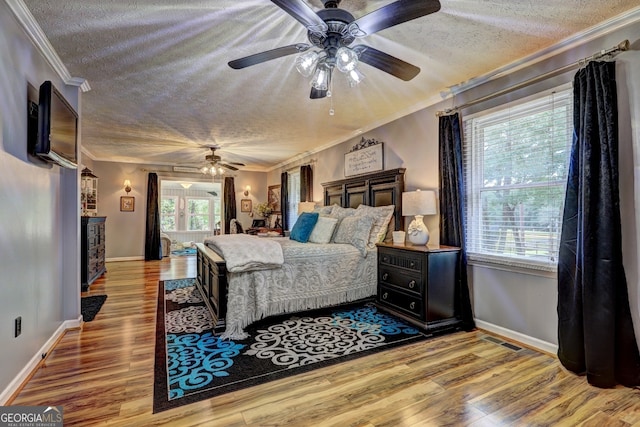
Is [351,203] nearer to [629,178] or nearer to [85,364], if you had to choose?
[629,178]

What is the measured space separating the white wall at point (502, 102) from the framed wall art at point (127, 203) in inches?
240

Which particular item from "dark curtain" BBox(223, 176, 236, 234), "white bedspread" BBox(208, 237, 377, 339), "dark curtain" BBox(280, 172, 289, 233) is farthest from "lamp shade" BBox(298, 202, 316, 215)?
"dark curtain" BBox(223, 176, 236, 234)

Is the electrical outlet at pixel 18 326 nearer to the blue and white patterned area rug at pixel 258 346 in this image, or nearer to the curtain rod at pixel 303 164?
the blue and white patterned area rug at pixel 258 346

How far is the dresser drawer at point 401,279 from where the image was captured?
2997 mm

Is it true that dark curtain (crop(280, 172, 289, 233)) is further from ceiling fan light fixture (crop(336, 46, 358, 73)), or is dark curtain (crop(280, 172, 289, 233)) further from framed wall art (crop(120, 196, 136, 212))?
ceiling fan light fixture (crop(336, 46, 358, 73))

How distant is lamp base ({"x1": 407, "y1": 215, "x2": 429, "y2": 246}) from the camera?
10.6 feet

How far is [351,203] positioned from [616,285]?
3.23 m

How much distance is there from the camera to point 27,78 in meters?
2.22

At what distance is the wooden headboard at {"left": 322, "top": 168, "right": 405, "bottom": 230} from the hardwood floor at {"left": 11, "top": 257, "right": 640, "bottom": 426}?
1828 mm

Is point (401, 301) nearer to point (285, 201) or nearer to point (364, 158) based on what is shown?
point (364, 158)

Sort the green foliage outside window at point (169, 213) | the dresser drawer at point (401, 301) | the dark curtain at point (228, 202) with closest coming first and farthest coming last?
1. the dresser drawer at point (401, 301)
2. the dark curtain at point (228, 202)
3. the green foliage outside window at point (169, 213)

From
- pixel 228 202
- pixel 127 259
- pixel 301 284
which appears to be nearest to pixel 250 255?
pixel 301 284

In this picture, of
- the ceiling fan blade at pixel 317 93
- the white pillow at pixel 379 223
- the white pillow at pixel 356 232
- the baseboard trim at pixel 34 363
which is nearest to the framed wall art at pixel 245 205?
the white pillow at pixel 356 232

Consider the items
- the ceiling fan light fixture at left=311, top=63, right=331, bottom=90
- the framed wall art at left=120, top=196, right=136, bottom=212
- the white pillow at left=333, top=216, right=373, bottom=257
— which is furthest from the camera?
the framed wall art at left=120, top=196, right=136, bottom=212
